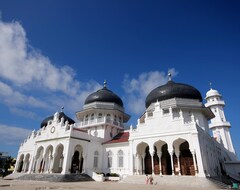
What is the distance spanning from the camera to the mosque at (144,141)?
2062 centimetres

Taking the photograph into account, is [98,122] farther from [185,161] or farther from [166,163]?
[185,161]

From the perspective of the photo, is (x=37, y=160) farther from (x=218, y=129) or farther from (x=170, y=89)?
(x=218, y=129)

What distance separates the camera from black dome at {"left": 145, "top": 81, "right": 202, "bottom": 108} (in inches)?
1064

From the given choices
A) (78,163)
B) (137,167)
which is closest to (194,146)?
(137,167)

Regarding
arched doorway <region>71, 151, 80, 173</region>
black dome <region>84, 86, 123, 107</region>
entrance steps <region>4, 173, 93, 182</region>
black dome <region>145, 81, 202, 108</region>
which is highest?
black dome <region>84, 86, 123, 107</region>

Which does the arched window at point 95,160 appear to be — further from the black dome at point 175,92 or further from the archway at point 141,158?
the black dome at point 175,92

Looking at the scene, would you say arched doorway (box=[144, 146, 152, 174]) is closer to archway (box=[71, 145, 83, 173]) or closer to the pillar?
archway (box=[71, 145, 83, 173])

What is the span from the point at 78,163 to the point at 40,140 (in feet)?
24.4

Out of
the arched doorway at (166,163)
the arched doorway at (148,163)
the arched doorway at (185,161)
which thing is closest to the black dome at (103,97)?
the arched doorway at (148,163)

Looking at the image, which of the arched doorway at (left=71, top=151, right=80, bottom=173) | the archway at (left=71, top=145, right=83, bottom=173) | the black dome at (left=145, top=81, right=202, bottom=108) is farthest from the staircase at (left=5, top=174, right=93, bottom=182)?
the black dome at (left=145, top=81, right=202, bottom=108)

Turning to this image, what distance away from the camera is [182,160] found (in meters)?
21.5

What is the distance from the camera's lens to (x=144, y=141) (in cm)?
2236

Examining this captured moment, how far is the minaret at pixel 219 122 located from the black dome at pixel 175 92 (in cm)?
1202

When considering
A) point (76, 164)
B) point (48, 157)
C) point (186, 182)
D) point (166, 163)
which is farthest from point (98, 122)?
point (186, 182)
